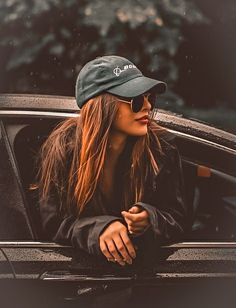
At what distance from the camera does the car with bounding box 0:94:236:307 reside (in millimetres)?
2822

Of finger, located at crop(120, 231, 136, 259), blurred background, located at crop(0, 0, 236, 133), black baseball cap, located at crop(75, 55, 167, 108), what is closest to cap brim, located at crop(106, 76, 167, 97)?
black baseball cap, located at crop(75, 55, 167, 108)

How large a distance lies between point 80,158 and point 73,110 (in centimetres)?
25

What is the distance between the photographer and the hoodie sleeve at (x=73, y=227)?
292 cm

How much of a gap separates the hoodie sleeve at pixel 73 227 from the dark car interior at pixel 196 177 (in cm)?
6

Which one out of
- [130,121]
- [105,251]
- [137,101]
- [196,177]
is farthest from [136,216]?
[137,101]

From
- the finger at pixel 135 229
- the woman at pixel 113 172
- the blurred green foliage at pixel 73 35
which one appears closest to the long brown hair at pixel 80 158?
the woman at pixel 113 172

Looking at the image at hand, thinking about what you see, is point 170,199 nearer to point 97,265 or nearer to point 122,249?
point 122,249

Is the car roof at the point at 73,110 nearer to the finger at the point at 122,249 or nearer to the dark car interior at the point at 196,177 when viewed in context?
the dark car interior at the point at 196,177

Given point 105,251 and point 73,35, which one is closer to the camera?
point 105,251

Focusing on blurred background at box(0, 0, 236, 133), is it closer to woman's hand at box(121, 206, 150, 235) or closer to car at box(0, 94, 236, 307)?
car at box(0, 94, 236, 307)

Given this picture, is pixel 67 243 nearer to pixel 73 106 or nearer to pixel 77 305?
pixel 77 305

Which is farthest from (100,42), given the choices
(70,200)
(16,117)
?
(70,200)

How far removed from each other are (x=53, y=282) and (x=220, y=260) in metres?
0.84

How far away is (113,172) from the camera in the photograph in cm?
305
